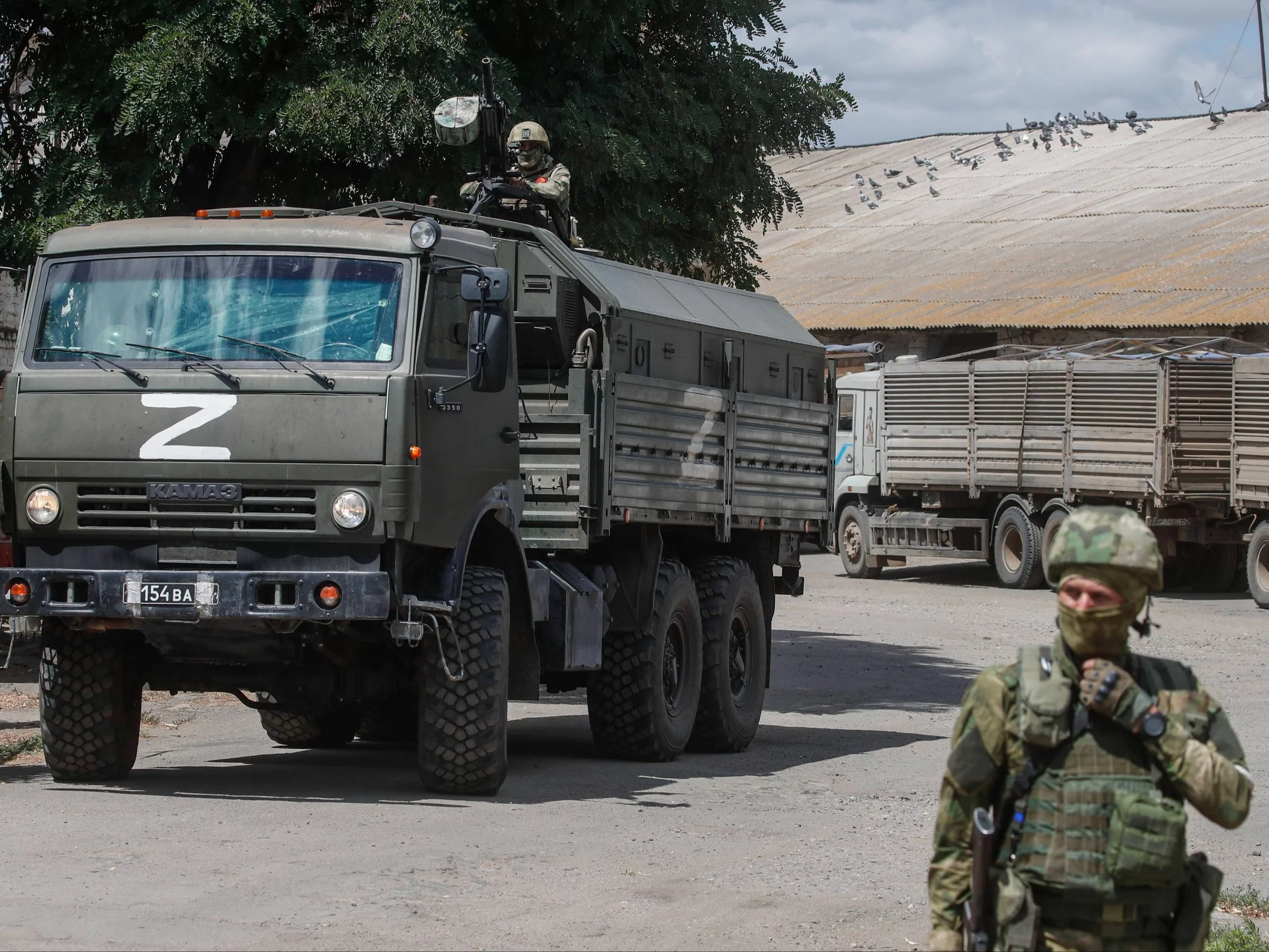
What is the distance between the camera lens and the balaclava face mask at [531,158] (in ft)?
42.2

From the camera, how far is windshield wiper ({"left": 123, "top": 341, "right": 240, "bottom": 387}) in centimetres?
936

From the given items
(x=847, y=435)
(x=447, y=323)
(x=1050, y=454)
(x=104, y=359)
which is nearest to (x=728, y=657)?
(x=447, y=323)

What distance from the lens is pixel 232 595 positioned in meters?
9.16

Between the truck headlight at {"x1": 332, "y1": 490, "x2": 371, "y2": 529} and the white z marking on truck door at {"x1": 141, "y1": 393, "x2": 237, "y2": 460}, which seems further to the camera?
the white z marking on truck door at {"x1": 141, "y1": 393, "x2": 237, "y2": 460}

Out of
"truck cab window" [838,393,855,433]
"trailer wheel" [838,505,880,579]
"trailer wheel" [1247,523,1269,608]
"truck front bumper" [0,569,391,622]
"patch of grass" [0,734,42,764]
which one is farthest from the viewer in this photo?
"truck cab window" [838,393,855,433]

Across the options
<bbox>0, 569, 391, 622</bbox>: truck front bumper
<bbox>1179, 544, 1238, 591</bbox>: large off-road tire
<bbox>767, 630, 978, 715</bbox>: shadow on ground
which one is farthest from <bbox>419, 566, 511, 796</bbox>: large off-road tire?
<bbox>1179, 544, 1238, 591</bbox>: large off-road tire

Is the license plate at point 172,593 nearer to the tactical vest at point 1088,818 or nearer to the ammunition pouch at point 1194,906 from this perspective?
the tactical vest at point 1088,818

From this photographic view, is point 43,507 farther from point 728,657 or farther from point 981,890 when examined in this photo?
point 981,890

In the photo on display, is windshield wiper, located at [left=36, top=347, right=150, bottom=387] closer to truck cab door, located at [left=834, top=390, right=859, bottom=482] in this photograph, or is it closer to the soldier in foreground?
the soldier in foreground

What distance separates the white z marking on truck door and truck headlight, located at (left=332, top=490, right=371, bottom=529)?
56cm

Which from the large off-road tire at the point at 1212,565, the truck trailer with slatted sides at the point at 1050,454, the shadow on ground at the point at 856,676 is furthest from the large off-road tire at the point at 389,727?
the large off-road tire at the point at 1212,565

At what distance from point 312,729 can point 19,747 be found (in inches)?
67.6

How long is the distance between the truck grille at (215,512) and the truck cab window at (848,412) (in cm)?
2250

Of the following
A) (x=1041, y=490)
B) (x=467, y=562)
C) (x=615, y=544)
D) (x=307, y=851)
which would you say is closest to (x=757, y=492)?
(x=615, y=544)
